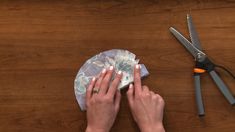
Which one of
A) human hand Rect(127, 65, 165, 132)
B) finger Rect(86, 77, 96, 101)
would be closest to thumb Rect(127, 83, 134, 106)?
human hand Rect(127, 65, 165, 132)

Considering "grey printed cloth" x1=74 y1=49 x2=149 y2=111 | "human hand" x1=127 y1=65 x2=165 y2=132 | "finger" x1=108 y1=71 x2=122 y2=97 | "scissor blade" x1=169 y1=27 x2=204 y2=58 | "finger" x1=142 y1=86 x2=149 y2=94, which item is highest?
"scissor blade" x1=169 y1=27 x2=204 y2=58

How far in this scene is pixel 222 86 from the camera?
3.17ft

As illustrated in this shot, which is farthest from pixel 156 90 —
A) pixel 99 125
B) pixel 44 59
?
pixel 44 59

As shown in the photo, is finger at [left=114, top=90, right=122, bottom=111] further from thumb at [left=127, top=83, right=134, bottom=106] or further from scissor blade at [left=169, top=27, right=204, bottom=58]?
scissor blade at [left=169, top=27, right=204, bottom=58]

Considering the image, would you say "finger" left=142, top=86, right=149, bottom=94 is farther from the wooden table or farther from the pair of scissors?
the pair of scissors

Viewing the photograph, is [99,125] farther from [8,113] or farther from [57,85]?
[8,113]

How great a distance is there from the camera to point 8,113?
102 centimetres

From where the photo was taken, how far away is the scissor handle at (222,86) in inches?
37.9

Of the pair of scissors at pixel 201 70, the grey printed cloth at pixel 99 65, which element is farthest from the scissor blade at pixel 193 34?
the grey printed cloth at pixel 99 65

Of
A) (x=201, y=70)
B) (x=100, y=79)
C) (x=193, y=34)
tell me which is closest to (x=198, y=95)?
(x=201, y=70)

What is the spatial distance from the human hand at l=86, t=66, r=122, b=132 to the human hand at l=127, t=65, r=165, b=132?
0.04m

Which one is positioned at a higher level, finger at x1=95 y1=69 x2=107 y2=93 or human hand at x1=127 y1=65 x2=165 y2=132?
finger at x1=95 y1=69 x2=107 y2=93

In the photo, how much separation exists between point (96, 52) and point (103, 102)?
0.48ft

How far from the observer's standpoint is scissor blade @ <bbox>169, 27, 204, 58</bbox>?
981 millimetres
